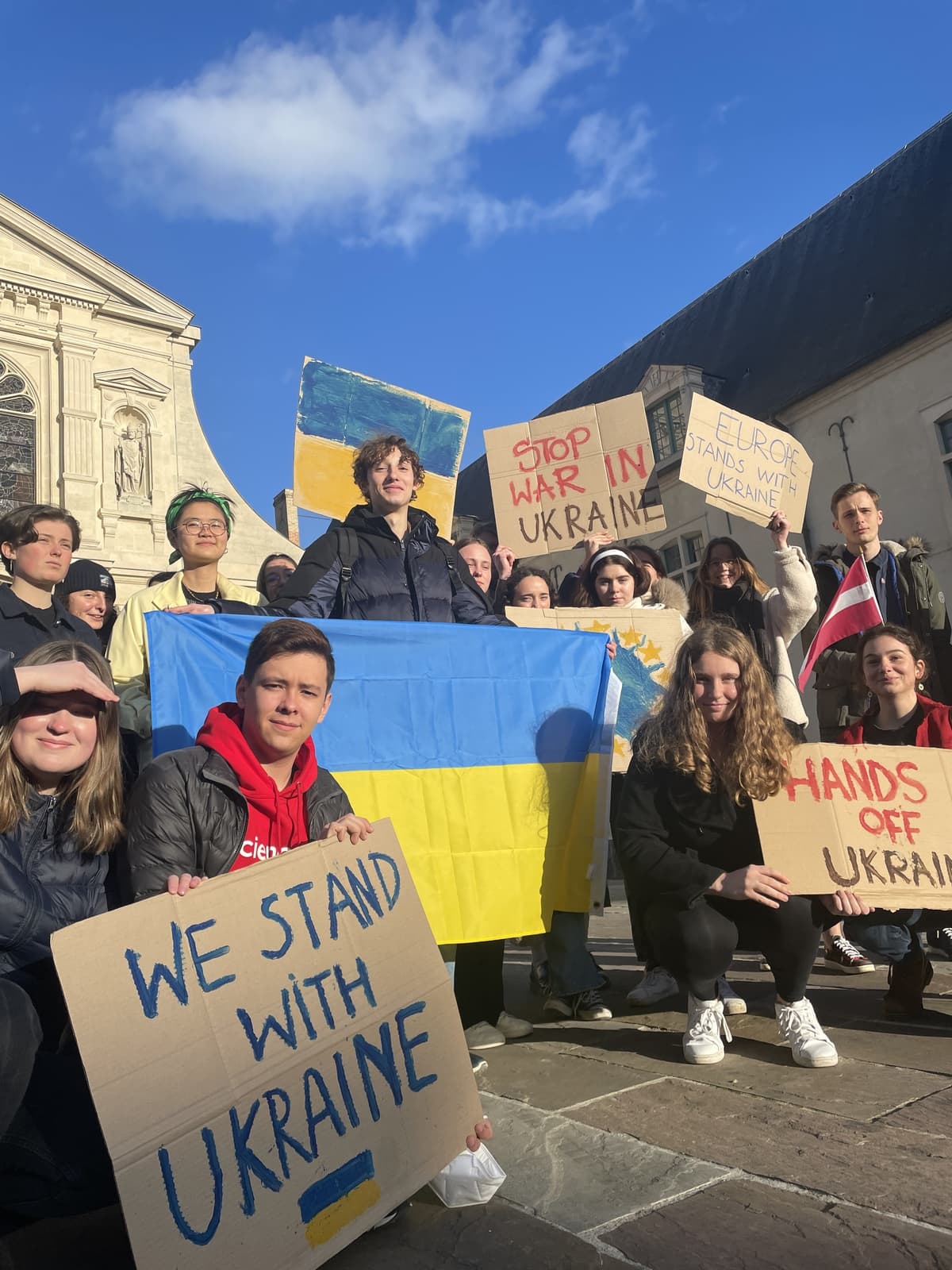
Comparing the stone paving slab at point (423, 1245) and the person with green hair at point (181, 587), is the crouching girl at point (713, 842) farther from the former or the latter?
the person with green hair at point (181, 587)

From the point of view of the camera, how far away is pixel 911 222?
57.4 feet

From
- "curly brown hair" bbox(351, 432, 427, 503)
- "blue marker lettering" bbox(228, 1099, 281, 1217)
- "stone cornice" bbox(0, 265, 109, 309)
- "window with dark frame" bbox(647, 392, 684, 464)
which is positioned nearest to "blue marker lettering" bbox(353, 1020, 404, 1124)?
"blue marker lettering" bbox(228, 1099, 281, 1217)

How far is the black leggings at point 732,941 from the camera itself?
284cm

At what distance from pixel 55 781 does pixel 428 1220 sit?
A: 4.18 feet

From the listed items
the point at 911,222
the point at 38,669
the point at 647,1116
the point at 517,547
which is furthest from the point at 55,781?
the point at 911,222

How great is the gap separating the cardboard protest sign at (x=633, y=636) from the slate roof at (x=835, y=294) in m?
13.1

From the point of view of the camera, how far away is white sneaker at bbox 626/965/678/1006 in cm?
365

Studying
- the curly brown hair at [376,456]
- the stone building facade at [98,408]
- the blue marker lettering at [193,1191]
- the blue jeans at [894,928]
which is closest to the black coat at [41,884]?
the blue marker lettering at [193,1191]

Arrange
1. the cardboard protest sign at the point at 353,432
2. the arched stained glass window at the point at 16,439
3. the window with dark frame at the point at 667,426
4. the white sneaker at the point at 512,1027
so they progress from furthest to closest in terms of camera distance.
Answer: the window with dark frame at the point at 667,426
the arched stained glass window at the point at 16,439
the cardboard protest sign at the point at 353,432
the white sneaker at the point at 512,1027

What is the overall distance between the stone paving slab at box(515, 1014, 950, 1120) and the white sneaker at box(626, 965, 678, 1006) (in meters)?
0.33

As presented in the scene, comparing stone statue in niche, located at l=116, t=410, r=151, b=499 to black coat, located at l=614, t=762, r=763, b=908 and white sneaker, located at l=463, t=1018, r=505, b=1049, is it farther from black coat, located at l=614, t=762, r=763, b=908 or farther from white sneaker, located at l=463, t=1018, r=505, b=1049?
black coat, located at l=614, t=762, r=763, b=908

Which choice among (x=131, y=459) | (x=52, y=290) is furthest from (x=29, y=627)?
(x=52, y=290)

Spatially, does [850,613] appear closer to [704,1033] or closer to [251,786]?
[704,1033]

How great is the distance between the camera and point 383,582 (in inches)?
150
